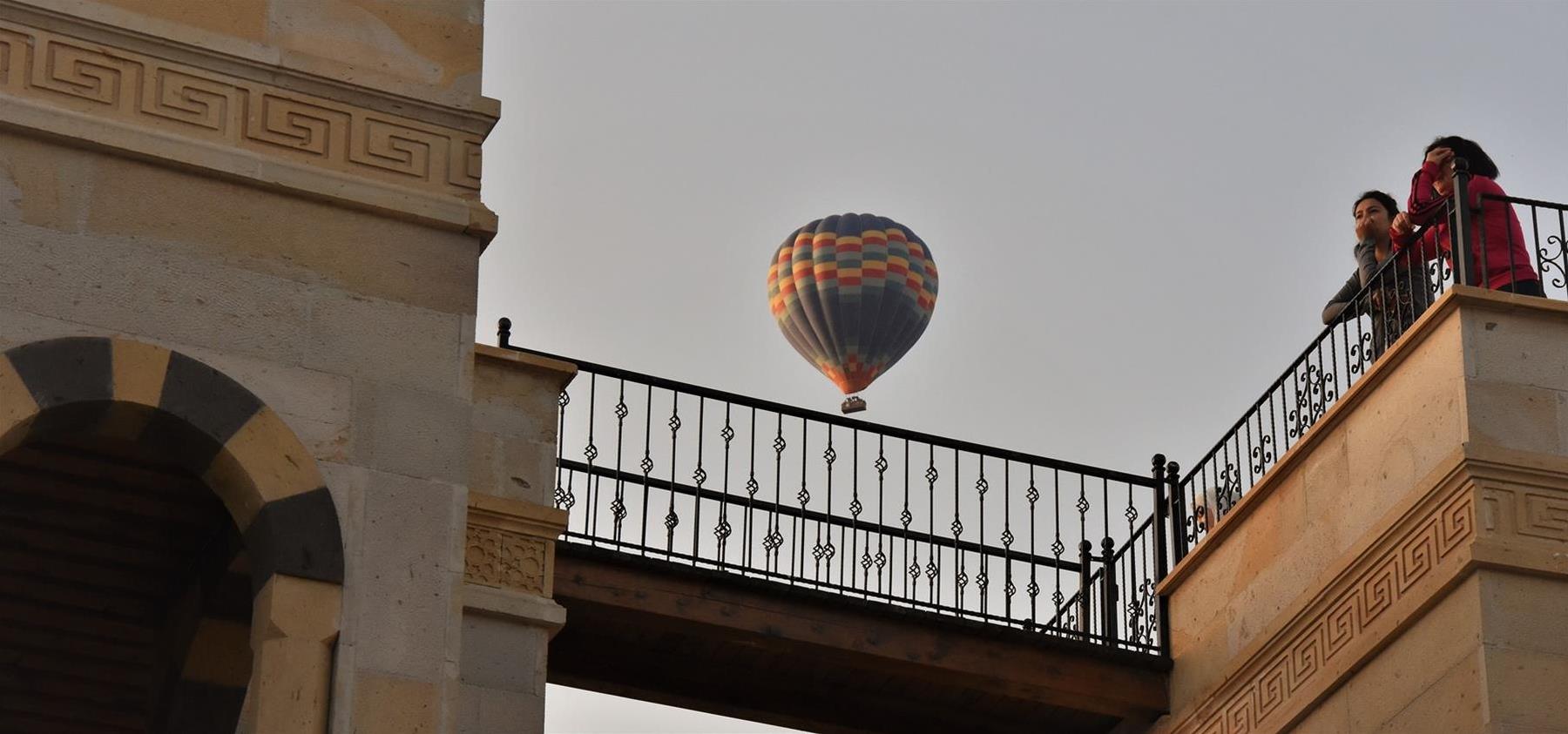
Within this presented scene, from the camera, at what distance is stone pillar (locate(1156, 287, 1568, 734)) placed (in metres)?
12.1

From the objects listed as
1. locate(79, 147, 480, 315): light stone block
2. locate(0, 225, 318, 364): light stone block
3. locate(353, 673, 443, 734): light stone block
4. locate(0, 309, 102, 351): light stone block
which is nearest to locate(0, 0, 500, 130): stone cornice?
locate(79, 147, 480, 315): light stone block

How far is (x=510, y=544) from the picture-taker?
507 inches

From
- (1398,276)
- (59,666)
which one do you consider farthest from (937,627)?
(59,666)

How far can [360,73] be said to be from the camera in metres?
10.2

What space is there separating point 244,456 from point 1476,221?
22.7 ft

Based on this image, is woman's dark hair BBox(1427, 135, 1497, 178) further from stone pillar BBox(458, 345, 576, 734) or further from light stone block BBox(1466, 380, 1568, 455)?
stone pillar BBox(458, 345, 576, 734)

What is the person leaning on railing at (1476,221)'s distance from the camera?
43.5 feet

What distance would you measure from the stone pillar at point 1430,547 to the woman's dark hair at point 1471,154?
1198mm

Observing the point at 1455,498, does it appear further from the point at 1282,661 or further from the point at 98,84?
the point at 98,84

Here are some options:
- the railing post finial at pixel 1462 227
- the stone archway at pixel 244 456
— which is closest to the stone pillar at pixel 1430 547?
the railing post finial at pixel 1462 227

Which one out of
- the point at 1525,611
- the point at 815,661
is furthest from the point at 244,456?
the point at 815,661

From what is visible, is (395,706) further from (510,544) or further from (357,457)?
(510,544)

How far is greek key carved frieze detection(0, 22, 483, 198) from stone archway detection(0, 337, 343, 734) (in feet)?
3.37

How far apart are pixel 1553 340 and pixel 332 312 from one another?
6.22m
